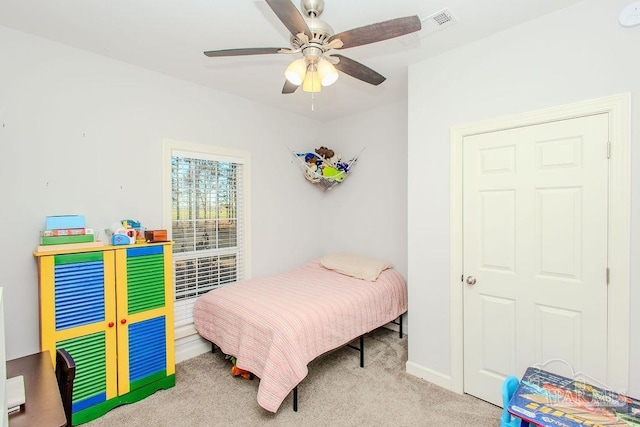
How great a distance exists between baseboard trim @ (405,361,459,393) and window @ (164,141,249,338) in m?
1.89

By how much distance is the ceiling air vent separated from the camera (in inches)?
77.0

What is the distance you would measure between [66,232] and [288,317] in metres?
1.66

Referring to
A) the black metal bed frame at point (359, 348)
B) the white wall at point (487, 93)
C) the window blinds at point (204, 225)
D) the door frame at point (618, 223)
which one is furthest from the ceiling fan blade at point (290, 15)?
the black metal bed frame at point (359, 348)

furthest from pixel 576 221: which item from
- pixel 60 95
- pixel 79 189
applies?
pixel 60 95

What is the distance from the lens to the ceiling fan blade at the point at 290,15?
1.29 metres

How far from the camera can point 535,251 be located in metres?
2.10

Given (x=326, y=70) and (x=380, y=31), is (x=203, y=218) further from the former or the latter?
(x=380, y=31)

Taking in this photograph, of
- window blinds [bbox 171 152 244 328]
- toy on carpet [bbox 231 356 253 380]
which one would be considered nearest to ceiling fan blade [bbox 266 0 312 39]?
window blinds [bbox 171 152 244 328]

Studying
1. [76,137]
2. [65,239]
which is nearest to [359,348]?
[65,239]

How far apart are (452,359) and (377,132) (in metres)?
2.56

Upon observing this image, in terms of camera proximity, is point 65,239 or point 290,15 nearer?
point 290,15

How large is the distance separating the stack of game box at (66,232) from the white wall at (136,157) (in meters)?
0.14

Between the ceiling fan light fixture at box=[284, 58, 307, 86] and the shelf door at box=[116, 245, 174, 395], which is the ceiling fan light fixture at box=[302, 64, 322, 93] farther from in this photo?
the shelf door at box=[116, 245, 174, 395]

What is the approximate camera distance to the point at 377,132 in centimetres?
383
